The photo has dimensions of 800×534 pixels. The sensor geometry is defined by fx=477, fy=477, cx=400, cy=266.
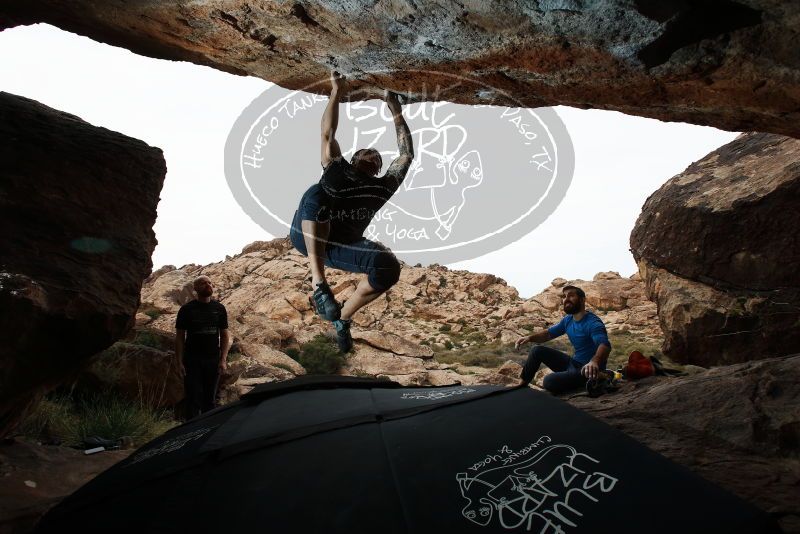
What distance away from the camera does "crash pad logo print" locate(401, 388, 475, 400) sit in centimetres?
365

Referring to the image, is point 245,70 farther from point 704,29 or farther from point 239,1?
point 704,29

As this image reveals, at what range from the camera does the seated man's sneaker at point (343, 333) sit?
4.77 metres

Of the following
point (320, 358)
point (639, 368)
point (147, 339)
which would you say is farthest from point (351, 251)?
point (320, 358)

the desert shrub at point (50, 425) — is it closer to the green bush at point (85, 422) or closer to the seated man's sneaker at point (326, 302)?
the green bush at point (85, 422)

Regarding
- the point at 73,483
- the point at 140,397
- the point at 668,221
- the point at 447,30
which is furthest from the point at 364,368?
the point at 447,30

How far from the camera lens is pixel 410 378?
16.7m

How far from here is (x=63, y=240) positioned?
13.5ft

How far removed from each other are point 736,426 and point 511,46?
3.23m

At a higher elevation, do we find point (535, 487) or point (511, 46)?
point (511, 46)

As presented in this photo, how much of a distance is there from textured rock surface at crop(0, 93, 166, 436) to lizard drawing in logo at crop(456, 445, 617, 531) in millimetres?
3112

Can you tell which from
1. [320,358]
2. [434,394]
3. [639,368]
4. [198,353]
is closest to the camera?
[434,394]

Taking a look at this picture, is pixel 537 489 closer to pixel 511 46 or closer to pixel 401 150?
pixel 401 150

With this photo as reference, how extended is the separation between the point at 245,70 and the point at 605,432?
18.7 feet

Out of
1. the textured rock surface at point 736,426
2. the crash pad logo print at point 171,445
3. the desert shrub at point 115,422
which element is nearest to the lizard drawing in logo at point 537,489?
the textured rock surface at point 736,426
